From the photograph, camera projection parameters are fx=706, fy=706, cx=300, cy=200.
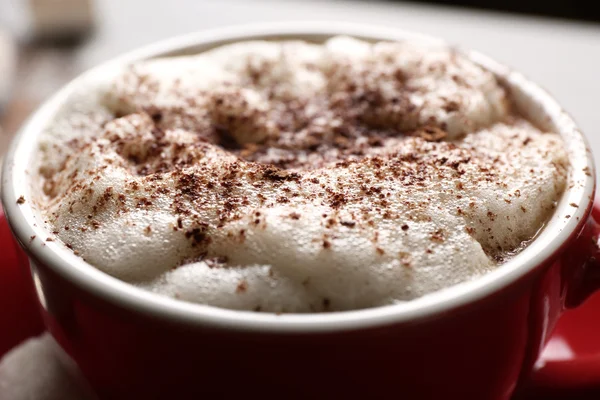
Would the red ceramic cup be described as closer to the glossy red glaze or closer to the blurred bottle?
the glossy red glaze

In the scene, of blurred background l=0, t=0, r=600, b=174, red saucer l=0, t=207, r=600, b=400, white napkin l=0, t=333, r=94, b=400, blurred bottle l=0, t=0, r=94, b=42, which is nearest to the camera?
white napkin l=0, t=333, r=94, b=400

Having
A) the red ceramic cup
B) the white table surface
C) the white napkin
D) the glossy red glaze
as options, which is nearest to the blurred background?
the white table surface

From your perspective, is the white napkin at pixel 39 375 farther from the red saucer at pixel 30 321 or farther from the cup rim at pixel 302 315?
the cup rim at pixel 302 315


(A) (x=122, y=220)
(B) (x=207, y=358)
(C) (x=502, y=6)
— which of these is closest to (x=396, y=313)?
(B) (x=207, y=358)

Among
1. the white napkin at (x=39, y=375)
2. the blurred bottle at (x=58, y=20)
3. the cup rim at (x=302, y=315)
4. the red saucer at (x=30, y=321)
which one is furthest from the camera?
the blurred bottle at (x=58, y=20)

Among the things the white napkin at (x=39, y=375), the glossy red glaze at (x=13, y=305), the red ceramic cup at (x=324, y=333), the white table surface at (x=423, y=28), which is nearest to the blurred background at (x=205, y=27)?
the white table surface at (x=423, y=28)

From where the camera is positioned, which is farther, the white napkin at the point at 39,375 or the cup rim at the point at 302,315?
the white napkin at the point at 39,375

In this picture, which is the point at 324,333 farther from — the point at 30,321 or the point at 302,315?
the point at 30,321
